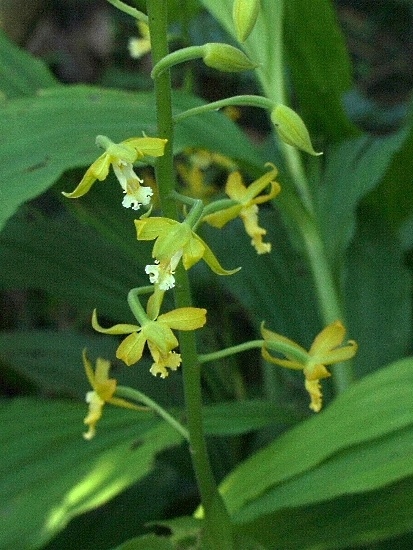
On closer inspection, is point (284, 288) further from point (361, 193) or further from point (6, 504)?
point (6, 504)

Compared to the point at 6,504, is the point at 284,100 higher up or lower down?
higher up

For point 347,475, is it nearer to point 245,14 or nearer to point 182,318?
point 182,318

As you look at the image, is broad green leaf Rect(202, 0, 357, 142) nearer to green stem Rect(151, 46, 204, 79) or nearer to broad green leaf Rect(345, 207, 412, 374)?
broad green leaf Rect(345, 207, 412, 374)

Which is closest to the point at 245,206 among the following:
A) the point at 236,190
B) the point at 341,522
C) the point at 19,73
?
the point at 236,190

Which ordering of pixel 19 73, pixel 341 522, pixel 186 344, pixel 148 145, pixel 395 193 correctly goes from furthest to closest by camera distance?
1. pixel 395 193
2. pixel 19 73
3. pixel 341 522
4. pixel 186 344
5. pixel 148 145

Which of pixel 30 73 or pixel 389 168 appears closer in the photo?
pixel 30 73

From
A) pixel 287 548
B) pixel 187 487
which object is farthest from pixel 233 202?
pixel 187 487
